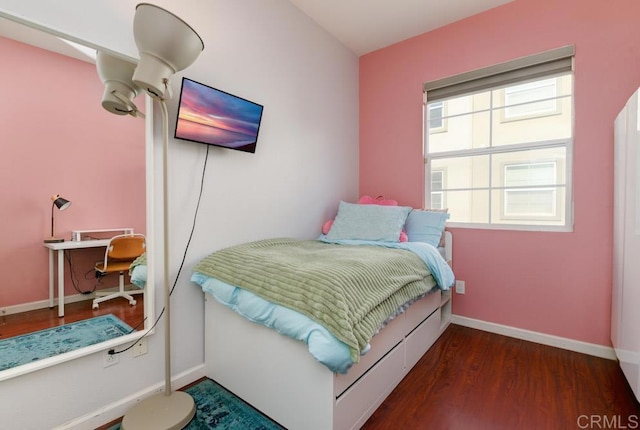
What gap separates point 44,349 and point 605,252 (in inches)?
127

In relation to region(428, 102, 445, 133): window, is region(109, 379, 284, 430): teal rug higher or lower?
lower

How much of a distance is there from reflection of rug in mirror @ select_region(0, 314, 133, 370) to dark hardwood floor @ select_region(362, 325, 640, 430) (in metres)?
1.34

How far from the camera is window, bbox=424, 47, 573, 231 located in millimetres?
2199

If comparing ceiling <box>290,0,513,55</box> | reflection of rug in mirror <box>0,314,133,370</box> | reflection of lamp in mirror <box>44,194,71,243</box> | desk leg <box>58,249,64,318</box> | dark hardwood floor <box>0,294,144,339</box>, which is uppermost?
ceiling <box>290,0,513,55</box>

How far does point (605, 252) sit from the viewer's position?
1.99 metres

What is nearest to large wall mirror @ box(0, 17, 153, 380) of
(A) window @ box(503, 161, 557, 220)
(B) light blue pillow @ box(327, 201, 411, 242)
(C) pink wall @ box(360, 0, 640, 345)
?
(B) light blue pillow @ box(327, 201, 411, 242)

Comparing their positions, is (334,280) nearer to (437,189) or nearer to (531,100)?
(437,189)

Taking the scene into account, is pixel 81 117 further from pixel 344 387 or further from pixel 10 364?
pixel 344 387

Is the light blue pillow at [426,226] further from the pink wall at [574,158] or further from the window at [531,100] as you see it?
the window at [531,100]

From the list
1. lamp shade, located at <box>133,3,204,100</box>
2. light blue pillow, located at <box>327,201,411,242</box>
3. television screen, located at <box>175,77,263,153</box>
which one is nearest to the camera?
lamp shade, located at <box>133,3,204,100</box>

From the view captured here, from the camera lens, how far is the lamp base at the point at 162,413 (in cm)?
129

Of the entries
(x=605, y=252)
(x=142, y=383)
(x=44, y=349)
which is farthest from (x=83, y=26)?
(x=605, y=252)

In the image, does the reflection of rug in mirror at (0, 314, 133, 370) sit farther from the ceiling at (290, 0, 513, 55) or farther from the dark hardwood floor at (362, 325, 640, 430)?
the ceiling at (290, 0, 513, 55)

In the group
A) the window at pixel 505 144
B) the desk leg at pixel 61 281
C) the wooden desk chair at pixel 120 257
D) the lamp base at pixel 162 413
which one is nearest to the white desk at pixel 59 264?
the desk leg at pixel 61 281
